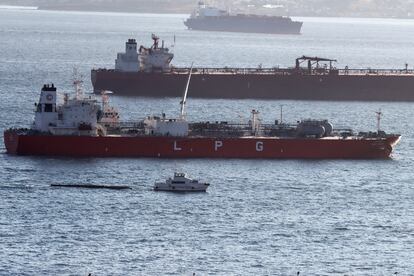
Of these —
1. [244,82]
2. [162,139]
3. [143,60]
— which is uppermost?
[143,60]

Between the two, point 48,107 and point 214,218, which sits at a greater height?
point 48,107

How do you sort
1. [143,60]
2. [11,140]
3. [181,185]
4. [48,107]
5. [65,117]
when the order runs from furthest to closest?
[143,60], [65,117], [48,107], [11,140], [181,185]

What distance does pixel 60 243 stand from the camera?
226 feet

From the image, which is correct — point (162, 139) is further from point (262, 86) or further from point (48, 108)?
point (262, 86)

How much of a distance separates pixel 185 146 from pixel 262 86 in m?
47.7

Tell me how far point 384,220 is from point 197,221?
9199 millimetres

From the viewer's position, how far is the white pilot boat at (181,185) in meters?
82.6

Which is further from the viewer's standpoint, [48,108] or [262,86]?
[262,86]

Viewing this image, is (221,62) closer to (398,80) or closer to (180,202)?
(398,80)

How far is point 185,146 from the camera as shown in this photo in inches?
3684

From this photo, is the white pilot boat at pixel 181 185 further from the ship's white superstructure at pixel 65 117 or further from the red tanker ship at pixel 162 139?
the ship's white superstructure at pixel 65 117

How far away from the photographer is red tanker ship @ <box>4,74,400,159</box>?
92938mm

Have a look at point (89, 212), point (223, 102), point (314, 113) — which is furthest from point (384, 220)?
point (223, 102)

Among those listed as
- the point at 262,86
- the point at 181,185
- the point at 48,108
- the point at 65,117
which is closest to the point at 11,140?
the point at 48,108
